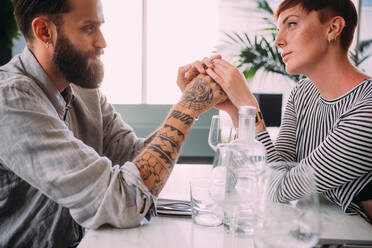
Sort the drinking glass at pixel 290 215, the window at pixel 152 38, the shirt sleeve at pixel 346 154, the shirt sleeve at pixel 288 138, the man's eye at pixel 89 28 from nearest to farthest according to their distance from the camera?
the drinking glass at pixel 290 215
the shirt sleeve at pixel 346 154
the man's eye at pixel 89 28
the shirt sleeve at pixel 288 138
the window at pixel 152 38

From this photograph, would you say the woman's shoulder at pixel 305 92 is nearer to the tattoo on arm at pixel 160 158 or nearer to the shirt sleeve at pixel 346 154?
the shirt sleeve at pixel 346 154

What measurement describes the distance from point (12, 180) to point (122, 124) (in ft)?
1.85

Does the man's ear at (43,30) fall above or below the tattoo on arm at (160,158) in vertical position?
above

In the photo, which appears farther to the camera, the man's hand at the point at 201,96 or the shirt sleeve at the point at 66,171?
the man's hand at the point at 201,96

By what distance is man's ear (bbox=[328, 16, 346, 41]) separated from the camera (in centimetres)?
125

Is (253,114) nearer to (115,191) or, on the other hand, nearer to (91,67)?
(115,191)

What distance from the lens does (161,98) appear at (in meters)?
5.28

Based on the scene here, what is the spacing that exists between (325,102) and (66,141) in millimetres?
987

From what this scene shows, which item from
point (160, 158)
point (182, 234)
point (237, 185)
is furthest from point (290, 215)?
point (160, 158)

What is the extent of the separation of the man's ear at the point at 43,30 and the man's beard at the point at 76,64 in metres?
0.03

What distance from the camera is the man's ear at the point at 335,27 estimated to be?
125 centimetres

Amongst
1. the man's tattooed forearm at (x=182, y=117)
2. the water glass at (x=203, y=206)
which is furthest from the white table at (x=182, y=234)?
the man's tattooed forearm at (x=182, y=117)

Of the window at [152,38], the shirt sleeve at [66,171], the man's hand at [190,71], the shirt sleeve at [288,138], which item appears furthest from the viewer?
the window at [152,38]

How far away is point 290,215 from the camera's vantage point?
1.75ft
